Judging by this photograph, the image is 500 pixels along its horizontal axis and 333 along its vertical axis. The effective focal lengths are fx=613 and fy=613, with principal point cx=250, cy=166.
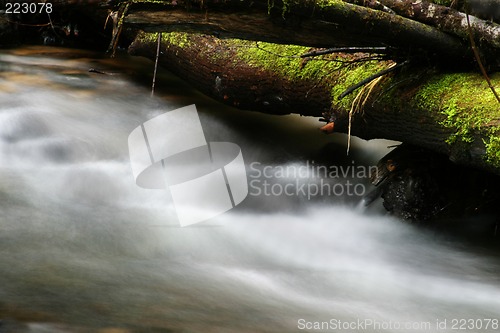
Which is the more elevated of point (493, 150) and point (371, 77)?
point (371, 77)

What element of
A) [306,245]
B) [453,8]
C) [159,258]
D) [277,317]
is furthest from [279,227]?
[453,8]

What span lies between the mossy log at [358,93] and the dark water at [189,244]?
2.26ft

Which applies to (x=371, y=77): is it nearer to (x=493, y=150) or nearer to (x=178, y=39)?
(x=493, y=150)

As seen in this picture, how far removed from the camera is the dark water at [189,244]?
10.6 feet

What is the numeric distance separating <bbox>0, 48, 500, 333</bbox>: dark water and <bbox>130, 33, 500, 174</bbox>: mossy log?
689mm

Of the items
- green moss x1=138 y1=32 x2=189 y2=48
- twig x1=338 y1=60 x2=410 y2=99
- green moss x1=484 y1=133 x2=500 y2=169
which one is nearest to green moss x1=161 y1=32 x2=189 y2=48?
green moss x1=138 y1=32 x2=189 y2=48

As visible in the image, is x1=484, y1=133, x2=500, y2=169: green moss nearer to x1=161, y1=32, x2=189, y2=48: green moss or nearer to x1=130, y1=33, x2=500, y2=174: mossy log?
x1=130, y1=33, x2=500, y2=174: mossy log

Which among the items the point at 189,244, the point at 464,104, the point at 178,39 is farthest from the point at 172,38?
the point at 464,104

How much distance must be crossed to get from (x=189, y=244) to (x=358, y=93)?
167 centimetres

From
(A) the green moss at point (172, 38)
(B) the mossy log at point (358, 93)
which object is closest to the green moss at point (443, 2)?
(B) the mossy log at point (358, 93)

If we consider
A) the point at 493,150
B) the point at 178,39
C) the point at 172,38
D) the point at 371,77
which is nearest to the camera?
the point at 493,150

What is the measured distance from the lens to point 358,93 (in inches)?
179

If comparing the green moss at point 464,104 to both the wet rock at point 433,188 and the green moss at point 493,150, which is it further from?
the wet rock at point 433,188

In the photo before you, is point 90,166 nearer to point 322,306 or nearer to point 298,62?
point 298,62
